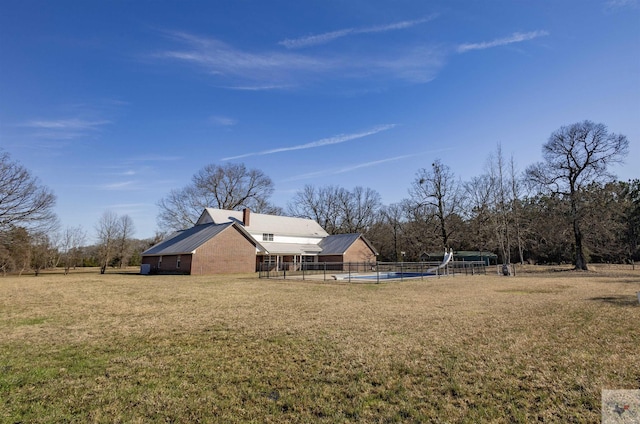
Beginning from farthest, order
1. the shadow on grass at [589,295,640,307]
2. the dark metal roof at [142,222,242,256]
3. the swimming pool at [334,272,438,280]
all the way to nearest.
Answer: the dark metal roof at [142,222,242,256], the swimming pool at [334,272,438,280], the shadow on grass at [589,295,640,307]

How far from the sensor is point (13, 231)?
29.1 meters

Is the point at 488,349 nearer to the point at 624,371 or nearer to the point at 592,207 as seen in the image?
the point at 624,371

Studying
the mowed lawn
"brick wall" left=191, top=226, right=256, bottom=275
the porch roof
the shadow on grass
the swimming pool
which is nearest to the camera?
the mowed lawn

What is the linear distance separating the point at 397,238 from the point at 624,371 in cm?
5732

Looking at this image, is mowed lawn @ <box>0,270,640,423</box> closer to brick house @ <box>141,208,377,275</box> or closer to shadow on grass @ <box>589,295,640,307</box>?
shadow on grass @ <box>589,295,640,307</box>

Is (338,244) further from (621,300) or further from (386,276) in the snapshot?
(621,300)

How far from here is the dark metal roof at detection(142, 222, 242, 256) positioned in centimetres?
3148

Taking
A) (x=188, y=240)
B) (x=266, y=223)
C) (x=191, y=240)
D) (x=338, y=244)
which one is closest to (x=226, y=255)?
(x=191, y=240)

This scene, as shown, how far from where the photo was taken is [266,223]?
42656mm

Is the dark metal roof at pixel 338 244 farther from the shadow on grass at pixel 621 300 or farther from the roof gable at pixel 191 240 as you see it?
the shadow on grass at pixel 621 300

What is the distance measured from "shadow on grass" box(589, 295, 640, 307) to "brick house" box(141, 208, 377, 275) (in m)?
21.2

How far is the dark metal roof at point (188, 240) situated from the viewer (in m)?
31.5

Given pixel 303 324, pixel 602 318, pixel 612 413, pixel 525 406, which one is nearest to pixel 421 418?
pixel 525 406

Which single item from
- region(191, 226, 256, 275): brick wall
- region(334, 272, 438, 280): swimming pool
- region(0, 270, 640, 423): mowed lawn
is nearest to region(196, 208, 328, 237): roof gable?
region(191, 226, 256, 275): brick wall
